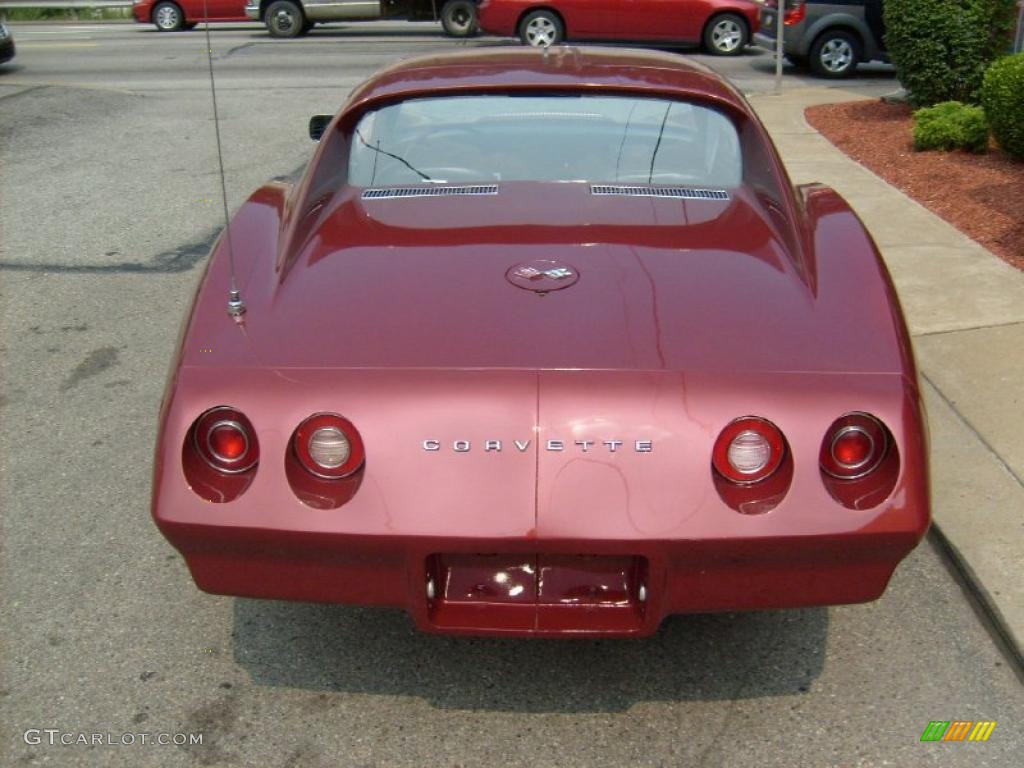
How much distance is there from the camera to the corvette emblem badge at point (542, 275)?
9.73 ft

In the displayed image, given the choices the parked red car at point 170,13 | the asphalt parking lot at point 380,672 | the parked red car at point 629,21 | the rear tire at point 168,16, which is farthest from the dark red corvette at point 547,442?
the rear tire at point 168,16

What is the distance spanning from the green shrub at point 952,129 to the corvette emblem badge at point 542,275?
732 cm

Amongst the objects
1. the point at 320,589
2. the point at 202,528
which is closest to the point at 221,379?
the point at 202,528

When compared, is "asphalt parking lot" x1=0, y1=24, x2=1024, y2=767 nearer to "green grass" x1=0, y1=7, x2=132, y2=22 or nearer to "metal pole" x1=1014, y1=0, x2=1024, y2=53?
"metal pole" x1=1014, y1=0, x2=1024, y2=53

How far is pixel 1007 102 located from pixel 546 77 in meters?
5.86

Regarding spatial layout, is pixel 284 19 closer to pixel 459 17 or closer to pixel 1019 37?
pixel 459 17

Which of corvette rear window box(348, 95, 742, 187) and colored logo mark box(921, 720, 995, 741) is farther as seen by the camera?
corvette rear window box(348, 95, 742, 187)

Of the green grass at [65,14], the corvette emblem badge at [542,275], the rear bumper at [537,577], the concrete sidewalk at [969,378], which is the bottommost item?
the green grass at [65,14]

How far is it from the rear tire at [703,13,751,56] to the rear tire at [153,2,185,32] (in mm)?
11591

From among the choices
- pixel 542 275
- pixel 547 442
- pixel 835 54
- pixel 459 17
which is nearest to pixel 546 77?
pixel 542 275

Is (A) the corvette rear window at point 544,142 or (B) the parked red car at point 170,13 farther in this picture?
(B) the parked red car at point 170,13

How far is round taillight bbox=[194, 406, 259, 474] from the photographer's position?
2652 mm

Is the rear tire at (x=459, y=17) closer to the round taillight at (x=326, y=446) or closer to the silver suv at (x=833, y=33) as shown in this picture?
the silver suv at (x=833, y=33)

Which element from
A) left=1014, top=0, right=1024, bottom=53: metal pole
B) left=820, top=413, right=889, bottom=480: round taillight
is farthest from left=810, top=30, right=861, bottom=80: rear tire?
left=820, top=413, right=889, bottom=480: round taillight
